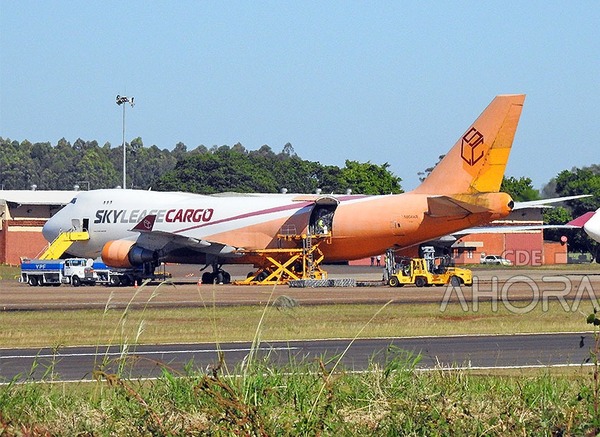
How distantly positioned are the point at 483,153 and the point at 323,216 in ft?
32.7

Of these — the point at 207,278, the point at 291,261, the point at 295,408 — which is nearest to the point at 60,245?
the point at 207,278

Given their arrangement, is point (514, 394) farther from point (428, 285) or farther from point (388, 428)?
point (428, 285)

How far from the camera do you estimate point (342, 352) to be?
819 inches

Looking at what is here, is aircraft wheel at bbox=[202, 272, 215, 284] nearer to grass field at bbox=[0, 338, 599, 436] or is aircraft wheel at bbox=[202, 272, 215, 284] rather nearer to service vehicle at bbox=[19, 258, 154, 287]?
service vehicle at bbox=[19, 258, 154, 287]

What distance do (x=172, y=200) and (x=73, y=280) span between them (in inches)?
292

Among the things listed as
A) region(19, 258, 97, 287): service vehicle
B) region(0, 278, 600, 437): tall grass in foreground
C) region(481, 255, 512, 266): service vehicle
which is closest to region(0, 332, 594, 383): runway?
region(0, 278, 600, 437): tall grass in foreground

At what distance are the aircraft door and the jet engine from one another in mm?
9259

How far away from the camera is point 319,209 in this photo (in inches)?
2234

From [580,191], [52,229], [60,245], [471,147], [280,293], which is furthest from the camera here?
[580,191]

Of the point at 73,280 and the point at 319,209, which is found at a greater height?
the point at 319,209

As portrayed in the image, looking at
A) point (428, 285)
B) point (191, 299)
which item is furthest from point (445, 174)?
point (191, 299)

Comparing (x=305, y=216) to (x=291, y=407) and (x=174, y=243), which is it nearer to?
(x=174, y=243)

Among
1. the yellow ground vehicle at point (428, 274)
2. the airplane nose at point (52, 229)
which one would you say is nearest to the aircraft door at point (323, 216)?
the yellow ground vehicle at point (428, 274)

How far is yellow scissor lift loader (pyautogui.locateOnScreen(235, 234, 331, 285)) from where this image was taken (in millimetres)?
57000
